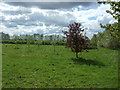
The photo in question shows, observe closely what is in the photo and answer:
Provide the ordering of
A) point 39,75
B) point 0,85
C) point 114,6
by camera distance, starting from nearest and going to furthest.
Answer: point 114,6 < point 0,85 < point 39,75

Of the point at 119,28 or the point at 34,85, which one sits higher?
the point at 119,28

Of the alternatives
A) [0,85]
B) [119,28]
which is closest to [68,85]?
[0,85]

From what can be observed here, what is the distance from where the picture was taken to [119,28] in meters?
3.41

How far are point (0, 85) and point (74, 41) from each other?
757 centimetres

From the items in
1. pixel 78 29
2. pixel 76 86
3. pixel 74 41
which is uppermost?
pixel 78 29

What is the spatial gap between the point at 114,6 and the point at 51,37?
47.1 meters

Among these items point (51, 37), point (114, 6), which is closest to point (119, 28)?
point (114, 6)

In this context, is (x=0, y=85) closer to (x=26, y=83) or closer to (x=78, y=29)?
(x=26, y=83)

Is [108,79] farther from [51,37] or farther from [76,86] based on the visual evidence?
[51,37]

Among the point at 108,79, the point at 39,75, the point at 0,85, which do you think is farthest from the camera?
the point at 39,75

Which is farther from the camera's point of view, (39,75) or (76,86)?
(39,75)

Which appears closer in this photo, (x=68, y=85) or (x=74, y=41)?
(x=68, y=85)

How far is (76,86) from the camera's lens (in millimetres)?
5711

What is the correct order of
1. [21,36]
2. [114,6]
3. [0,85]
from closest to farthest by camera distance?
[114,6]
[0,85]
[21,36]
